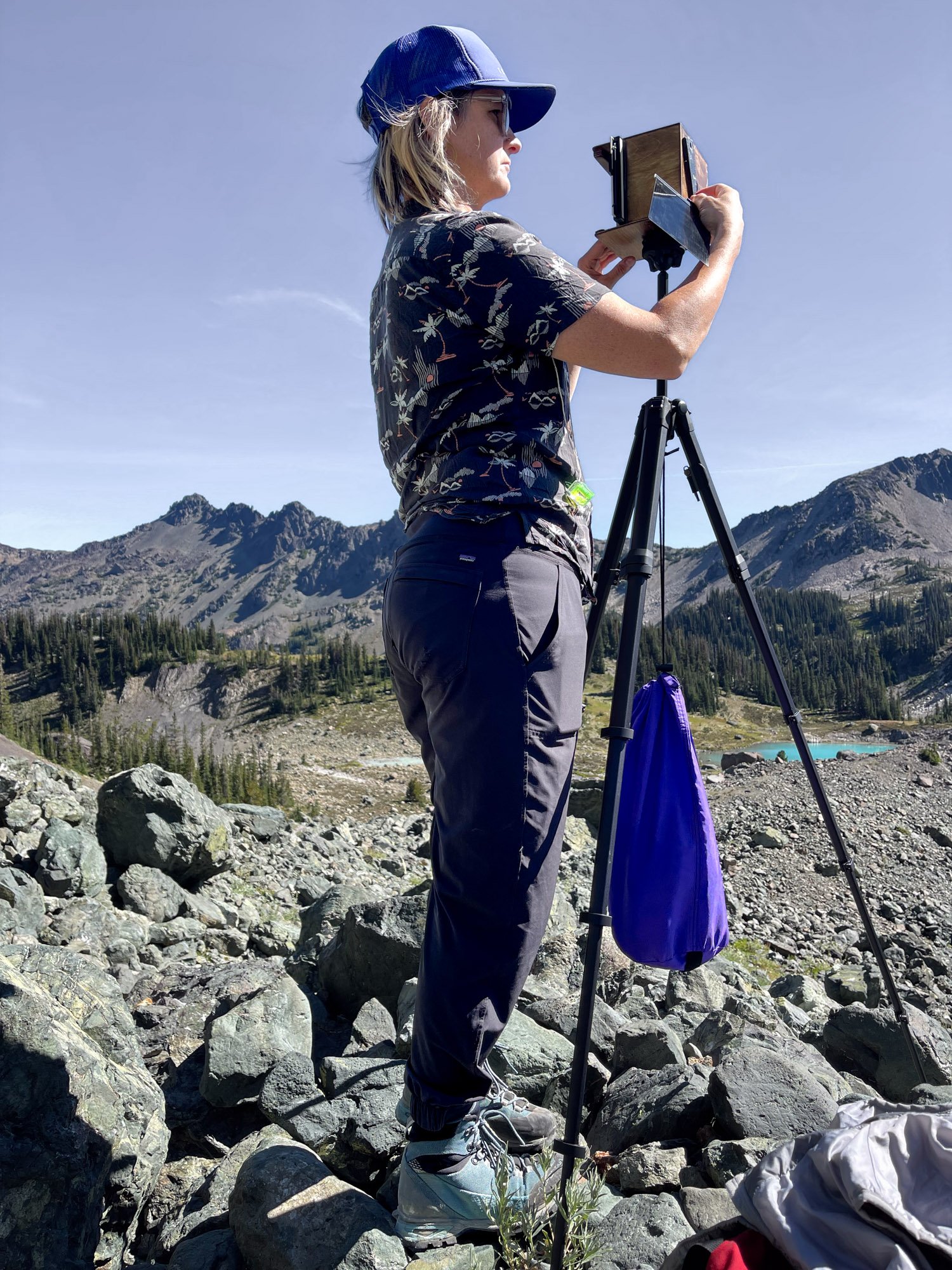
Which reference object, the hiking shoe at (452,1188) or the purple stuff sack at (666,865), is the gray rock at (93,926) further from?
the purple stuff sack at (666,865)

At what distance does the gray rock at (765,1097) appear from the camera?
9.92ft

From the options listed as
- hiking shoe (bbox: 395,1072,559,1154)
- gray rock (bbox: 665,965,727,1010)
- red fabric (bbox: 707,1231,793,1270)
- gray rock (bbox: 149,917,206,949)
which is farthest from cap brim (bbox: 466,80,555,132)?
gray rock (bbox: 149,917,206,949)

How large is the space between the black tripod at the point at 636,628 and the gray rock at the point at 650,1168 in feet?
1.73

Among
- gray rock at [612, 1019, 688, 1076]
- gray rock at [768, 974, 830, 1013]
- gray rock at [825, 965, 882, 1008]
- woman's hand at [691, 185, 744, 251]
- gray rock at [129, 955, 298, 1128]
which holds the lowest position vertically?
gray rock at [825, 965, 882, 1008]

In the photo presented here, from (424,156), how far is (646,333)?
0.99 metres

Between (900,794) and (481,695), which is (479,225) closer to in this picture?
(481,695)

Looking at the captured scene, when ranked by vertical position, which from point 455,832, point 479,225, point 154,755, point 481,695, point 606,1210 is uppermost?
point 479,225

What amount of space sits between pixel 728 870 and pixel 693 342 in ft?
51.1

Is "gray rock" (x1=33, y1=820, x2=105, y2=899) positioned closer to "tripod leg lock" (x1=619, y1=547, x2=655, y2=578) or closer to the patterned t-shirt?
the patterned t-shirt

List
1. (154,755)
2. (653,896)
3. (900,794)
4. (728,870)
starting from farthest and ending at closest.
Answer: (154,755) → (900,794) → (728,870) → (653,896)

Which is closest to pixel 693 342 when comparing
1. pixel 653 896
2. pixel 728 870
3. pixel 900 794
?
pixel 653 896

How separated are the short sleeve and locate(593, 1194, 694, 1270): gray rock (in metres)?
2.65

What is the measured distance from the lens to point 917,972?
9.73 meters

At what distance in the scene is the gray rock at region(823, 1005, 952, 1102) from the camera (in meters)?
4.57
